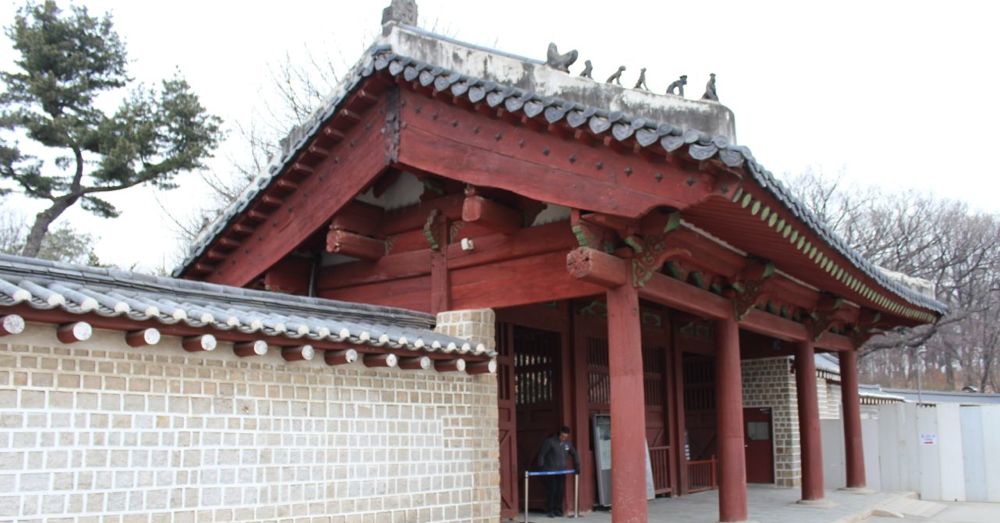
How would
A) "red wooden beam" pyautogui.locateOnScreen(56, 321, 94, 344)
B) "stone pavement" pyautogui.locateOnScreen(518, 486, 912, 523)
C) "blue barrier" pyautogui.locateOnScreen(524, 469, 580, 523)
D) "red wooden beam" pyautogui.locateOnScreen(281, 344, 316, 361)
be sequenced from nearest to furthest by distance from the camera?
"red wooden beam" pyautogui.locateOnScreen(56, 321, 94, 344) → "red wooden beam" pyautogui.locateOnScreen(281, 344, 316, 361) → "blue barrier" pyautogui.locateOnScreen(524, 469, 580, 523) → "stone pavement" pyautogui.locateOnScreen(518, 486, 912, 523)

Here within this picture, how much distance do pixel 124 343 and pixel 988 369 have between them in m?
43.5

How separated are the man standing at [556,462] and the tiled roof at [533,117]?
3931mm

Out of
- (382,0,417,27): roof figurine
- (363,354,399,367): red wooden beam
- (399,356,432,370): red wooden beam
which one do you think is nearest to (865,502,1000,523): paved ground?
(399,356,432,370): red wooden beam

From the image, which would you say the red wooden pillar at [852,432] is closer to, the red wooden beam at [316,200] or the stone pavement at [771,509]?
the stone pavement at [771,509]

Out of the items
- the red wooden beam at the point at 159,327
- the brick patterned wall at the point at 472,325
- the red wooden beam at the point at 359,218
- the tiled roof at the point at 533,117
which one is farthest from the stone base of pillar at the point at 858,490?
the red wooden beam at the point at 159,327

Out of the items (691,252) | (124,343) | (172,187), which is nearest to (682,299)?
(691,252)

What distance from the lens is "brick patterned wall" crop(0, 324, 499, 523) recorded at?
5.92m

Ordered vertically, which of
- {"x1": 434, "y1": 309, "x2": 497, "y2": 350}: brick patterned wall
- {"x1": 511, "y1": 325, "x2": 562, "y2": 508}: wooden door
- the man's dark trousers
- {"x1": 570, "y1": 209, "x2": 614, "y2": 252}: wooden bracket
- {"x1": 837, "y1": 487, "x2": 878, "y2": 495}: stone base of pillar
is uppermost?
{"x1": 570, "y1": 209, "x2": 614, "y2": 252}: wooden bracket

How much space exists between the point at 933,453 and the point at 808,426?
483cm

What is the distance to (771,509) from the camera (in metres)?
12.8

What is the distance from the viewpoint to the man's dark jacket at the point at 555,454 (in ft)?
36.0

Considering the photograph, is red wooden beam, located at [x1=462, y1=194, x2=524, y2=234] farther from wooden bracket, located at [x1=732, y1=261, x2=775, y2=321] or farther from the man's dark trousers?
the man's dark trousers

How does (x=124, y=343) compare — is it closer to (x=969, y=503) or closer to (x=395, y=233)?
(x=395, y=233)

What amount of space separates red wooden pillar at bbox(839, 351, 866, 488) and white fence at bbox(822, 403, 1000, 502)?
4.92 feet
